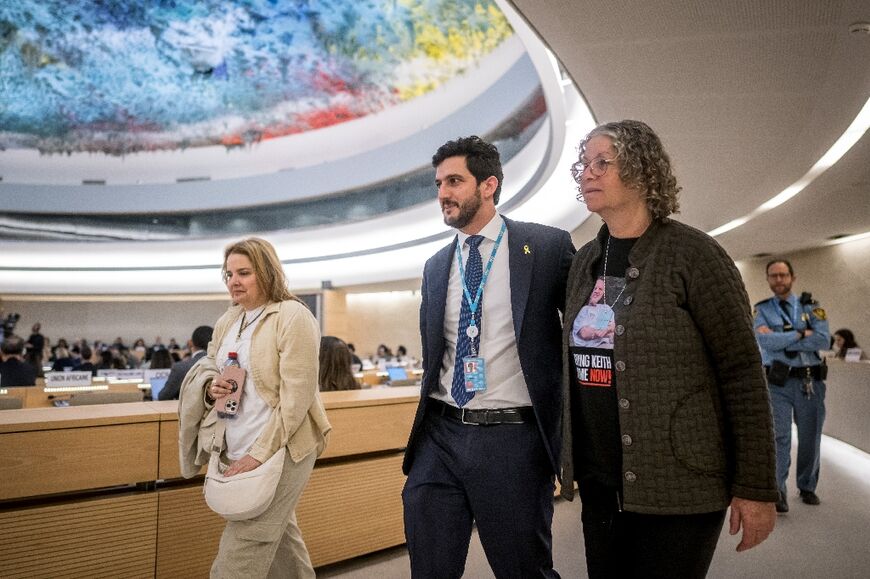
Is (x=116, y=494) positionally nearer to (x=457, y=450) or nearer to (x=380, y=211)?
(x=457, y=450)

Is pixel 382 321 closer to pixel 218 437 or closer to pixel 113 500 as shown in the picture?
pixel 113 500

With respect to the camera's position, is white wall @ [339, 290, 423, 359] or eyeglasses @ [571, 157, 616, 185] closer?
eyeglasses @ [571, 157, 616, 185]

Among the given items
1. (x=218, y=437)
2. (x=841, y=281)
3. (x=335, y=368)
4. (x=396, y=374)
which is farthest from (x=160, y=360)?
(x=841, y=281)

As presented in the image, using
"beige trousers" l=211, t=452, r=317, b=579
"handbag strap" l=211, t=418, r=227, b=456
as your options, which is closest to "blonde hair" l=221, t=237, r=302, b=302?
"handbag strap" l=211, t=418, r=227, b=456

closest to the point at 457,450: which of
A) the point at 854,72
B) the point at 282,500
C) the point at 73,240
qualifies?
the point at 282,500

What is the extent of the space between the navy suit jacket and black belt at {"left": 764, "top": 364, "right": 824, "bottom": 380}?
3774 mm

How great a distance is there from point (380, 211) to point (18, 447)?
12.8 m

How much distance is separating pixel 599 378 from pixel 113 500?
2301mm

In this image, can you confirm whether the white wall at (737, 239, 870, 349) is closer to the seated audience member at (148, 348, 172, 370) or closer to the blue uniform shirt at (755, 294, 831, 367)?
the blue uniform shirt at (755, 294, 831, 367)

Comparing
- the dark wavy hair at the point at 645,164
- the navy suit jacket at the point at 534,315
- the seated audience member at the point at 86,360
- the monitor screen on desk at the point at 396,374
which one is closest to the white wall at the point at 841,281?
the monitor screen on desk at the point at 396,374

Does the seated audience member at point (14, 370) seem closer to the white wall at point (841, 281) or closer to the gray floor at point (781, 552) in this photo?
the gray floor at point (781, 552)

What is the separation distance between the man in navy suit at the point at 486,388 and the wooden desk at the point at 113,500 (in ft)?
4.87

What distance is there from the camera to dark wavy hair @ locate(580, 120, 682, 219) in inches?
57.1

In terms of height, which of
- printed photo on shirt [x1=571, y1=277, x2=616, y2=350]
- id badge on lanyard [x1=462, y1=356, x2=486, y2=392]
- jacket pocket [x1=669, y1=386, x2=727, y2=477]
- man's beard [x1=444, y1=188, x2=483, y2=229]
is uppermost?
man's beard [x1=444, y1=188, x2=483, y2=229]
